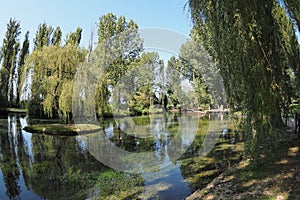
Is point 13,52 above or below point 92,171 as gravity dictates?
above

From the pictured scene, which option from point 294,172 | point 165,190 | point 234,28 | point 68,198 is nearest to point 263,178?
point 294,172

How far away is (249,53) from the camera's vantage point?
3.65m

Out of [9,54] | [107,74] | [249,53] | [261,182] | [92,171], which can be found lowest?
[92,171]

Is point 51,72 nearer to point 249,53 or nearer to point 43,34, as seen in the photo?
point 249,53

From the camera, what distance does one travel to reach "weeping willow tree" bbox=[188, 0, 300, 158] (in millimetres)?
3557

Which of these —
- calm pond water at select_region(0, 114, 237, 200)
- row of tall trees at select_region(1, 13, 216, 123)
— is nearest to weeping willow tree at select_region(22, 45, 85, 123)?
row of tall trees at select_region(1, 13, 216, 123)

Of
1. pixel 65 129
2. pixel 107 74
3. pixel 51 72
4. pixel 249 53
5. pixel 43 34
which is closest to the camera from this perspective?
pixel 249 53

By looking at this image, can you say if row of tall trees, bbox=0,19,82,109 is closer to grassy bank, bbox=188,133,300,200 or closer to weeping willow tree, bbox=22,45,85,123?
weeping willow tree, bbox=22,45,85,123

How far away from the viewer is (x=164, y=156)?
22.5ft

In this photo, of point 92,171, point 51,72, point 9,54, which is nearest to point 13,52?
point 9,54

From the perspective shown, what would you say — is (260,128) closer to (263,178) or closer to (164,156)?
(263,178)

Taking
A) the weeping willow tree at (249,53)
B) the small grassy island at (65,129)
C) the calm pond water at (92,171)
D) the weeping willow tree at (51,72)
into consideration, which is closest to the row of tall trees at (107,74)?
the weeping willow tree at (51,72)

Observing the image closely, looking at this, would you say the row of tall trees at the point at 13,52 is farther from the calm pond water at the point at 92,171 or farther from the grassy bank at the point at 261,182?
the grassy bank at the point at 261,182

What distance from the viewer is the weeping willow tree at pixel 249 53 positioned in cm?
356
